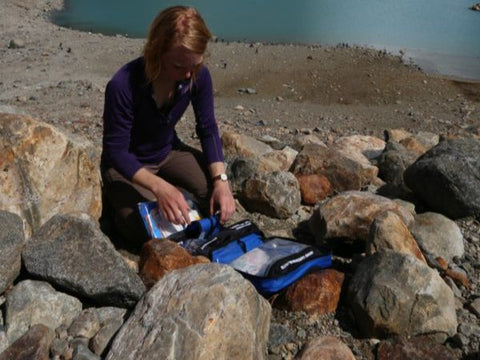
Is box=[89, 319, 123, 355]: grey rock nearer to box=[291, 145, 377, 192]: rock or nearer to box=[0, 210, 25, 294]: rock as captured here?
box=[0, 210, 25, 294]: rock

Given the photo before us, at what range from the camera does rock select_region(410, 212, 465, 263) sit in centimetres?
396

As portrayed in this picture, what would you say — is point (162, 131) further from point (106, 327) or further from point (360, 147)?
point (360, 147)

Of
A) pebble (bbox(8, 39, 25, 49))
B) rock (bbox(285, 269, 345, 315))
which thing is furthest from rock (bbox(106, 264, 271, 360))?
pebble (bbox(8, 39, 25, 49))

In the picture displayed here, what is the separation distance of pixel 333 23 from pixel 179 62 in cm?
2521

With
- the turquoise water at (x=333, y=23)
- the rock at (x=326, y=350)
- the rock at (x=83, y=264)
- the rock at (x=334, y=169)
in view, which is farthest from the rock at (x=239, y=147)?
the turquoise water at (x=333, y=23)

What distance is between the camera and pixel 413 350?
291 cm

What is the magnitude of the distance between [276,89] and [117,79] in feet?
32.2

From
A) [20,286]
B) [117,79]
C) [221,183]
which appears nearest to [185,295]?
[20,286]

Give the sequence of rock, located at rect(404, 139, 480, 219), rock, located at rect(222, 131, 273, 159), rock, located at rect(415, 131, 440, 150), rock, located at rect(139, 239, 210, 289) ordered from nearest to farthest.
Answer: rock, located at rect(139, 239, 210, 289), rock, located at rect(404, 139, 480, 219), rock, located at rect(222, 131, 273, 159), rock, located at rect(415, 131, 440, 150)

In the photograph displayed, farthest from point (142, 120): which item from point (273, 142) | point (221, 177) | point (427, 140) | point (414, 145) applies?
point (427, 140)

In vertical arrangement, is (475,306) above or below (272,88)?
above

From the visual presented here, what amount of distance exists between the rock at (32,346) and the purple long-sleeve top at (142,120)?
4.12 ft

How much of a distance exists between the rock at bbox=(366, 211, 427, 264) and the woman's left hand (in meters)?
1.00

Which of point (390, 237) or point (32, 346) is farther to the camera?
point (390, 237)
